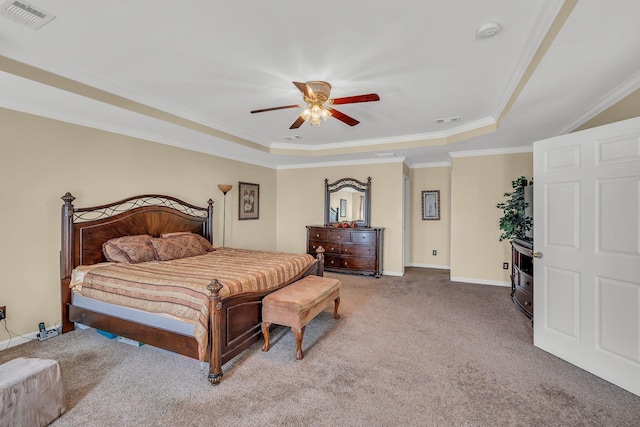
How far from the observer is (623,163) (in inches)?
88.9

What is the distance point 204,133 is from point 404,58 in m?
2.85

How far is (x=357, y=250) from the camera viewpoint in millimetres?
5938

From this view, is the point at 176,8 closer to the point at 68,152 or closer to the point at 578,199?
the point at 68,152

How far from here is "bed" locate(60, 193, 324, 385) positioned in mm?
2420

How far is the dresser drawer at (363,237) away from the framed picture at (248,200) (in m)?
2.11

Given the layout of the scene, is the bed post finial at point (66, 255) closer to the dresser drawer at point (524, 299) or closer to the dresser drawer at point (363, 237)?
the dresser drawer at point (363, 237)

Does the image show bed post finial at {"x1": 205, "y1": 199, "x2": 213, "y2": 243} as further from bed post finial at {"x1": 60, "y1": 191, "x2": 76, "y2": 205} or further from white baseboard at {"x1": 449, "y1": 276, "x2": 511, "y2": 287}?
white baseboard at {"x1": 449, "y1": 276, "x2": 511, "y2": 287}

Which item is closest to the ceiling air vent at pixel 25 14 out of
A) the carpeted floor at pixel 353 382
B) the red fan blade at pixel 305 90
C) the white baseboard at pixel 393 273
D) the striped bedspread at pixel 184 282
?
the red fan blade at pixel 305 90

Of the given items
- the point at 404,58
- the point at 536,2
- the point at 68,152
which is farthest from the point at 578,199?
the point at 68,152

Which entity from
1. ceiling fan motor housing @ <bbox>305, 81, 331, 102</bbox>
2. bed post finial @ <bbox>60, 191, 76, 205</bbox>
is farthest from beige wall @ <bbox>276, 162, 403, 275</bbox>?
bed post finial @ <bbox>60, 191, 76, 205</bbox>

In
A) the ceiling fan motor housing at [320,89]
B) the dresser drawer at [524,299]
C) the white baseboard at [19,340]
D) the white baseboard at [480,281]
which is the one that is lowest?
the white baseboard at [19,340]

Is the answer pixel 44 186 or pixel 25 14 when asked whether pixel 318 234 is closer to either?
pixel 44 186

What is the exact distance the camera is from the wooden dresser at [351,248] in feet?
19.1

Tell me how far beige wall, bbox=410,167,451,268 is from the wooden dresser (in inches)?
53.0
